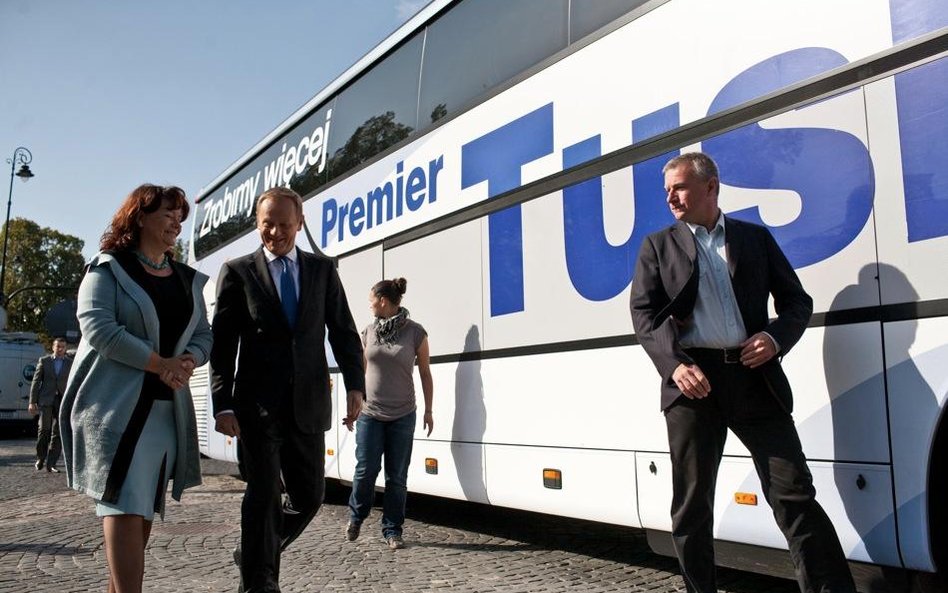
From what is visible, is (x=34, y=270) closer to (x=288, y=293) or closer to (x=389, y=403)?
(x=389, y=403)

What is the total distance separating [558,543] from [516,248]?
2.29 meters

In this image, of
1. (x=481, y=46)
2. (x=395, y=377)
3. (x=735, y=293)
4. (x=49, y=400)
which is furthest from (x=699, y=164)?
(x=49, y=400)

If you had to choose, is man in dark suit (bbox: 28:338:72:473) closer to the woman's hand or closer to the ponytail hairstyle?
the ponytail hairstyle

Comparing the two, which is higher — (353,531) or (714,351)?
(714,351)

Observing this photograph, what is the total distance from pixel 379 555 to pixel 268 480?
2.37 m

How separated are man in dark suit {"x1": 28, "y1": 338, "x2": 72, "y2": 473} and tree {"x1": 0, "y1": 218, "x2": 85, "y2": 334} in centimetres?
3807

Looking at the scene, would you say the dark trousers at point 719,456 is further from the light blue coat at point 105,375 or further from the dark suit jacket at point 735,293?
the light blue coat at point 105,375

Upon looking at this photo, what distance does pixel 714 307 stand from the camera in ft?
11.3

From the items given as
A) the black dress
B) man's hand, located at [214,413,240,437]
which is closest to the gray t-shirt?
man's hand, located at [214,413,240,437]

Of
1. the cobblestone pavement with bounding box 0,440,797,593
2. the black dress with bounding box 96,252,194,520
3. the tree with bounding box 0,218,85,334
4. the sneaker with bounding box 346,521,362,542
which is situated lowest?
the cobblestone pavement with bounding box 0,440,797,593

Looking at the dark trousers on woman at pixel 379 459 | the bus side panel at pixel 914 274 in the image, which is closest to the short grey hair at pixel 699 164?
the bus side panel at pixel 914 274

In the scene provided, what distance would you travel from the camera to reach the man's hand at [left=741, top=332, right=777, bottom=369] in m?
3.21

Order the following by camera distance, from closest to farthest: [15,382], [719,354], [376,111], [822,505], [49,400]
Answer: [719,354], [822,505], [376,111], [49,400], [15,382]

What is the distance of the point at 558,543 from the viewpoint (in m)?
6.09
